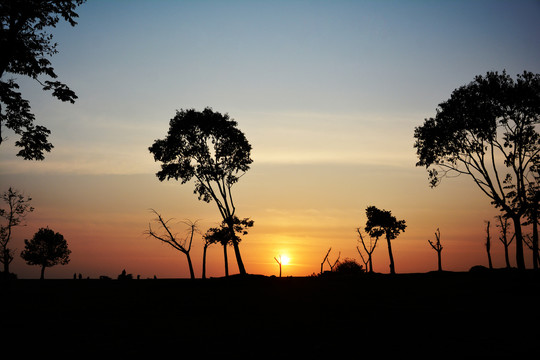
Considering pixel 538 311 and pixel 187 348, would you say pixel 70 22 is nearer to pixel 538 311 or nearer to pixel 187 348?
pixel 187 348

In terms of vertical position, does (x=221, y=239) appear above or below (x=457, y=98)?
below

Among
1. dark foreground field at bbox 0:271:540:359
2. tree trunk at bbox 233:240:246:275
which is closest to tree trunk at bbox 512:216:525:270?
dark foreground field at bbox 0:271:540:359

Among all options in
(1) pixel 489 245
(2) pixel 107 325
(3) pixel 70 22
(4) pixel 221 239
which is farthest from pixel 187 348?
(1) pixel 489 245

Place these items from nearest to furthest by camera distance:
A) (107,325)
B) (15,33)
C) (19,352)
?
(19,352)
(107,325)
(15,33)

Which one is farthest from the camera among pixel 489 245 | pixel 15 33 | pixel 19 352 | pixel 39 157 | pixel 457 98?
pixel 489 245

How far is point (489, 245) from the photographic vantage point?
6931cm

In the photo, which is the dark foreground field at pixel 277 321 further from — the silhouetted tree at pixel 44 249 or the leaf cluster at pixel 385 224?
the silhouetted tree at pixel 44 249

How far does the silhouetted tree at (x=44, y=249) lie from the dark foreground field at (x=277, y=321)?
2635 inches

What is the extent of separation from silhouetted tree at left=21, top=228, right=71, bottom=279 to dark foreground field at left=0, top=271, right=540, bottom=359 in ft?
220

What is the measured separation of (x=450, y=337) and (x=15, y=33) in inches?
1015

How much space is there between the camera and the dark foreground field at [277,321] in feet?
41.9

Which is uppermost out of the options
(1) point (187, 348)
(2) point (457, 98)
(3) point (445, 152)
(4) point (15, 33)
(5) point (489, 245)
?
(2) point (457, 98)

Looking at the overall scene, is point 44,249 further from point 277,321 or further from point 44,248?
point 277,321

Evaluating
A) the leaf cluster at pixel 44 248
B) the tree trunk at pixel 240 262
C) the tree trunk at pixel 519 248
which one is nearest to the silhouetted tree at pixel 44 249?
the leaf cluster at pixel 44 248
